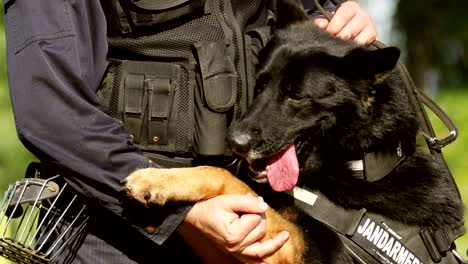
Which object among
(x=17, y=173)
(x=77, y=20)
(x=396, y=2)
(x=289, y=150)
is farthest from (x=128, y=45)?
(x=396, y=2)

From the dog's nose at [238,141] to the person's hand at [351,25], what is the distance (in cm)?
60

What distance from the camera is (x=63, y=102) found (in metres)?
2.56

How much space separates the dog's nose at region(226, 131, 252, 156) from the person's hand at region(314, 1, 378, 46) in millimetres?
604

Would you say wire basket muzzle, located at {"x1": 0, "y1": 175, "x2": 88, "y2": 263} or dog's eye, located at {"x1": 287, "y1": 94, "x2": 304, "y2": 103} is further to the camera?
dog's eye, located at {"x1": 287, "y1": 94, "x2": 304, "y2": 103}

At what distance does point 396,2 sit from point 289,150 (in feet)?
28.2

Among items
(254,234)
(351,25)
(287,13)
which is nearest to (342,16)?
(351,25)

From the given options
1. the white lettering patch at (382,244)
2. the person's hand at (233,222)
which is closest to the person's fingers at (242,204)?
the person's hand at (233,222)

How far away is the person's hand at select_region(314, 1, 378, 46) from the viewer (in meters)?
3.15

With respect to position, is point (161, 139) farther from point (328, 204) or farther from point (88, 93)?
point (328, 204)

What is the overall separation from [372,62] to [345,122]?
9.9 inches

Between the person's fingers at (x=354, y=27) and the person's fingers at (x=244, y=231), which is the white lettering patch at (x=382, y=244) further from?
the person's fingers at (x=354, y=27)

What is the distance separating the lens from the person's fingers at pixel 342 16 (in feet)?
10.3

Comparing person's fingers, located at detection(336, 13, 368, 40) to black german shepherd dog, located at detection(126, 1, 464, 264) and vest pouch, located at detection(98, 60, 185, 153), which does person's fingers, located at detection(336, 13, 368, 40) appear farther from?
vest pouch, located at detection(98, 60, 185, 153)

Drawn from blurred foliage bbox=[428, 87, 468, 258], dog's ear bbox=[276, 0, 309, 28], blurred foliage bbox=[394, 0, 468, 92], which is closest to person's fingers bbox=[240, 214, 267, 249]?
dog's ear bbox=[276, 0, 309, 28]
